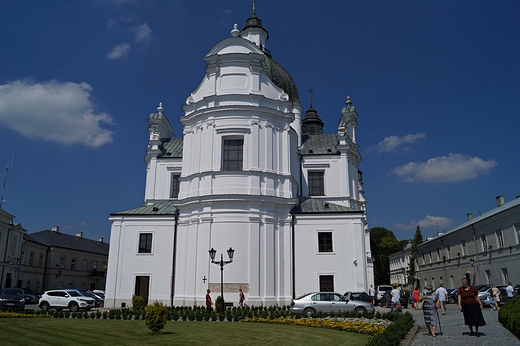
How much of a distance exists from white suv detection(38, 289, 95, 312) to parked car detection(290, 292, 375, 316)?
1495 cm

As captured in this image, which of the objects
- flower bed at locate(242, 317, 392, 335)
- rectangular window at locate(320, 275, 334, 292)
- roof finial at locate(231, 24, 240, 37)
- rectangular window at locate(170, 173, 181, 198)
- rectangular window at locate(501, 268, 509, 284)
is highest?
roof finial at locate(231, 24, 240, 37)

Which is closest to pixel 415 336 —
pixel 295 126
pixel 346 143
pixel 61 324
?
pixel 61 324

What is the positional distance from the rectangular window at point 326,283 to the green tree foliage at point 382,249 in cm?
5799

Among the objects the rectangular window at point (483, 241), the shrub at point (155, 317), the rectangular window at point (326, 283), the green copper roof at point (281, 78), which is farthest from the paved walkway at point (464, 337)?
the green copper roof at point (281, 78)

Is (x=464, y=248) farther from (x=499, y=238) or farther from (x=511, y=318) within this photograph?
(x=511, y=318)

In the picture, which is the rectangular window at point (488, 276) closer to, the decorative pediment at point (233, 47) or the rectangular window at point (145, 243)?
the decorative pediment at point (233, 47)

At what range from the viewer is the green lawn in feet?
41.7

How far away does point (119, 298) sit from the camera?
96.5 ft

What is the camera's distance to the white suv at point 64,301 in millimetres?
27922

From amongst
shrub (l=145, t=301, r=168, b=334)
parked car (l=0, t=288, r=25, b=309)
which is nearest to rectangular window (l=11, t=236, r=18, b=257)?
parked car (l=0, t=288, r=25, b=309)

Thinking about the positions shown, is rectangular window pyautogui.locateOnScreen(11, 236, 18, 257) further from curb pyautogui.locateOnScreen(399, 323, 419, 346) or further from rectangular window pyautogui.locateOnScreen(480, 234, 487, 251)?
rectangular window pyautogui.locateOnScreen(480, 234, 487, 251)

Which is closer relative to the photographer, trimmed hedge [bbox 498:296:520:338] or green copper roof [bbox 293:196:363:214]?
trimmed hedge [bbox 498:296:520:338]

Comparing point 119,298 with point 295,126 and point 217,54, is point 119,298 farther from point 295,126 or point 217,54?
point 295,126

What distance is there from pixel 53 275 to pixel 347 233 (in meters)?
41.8
